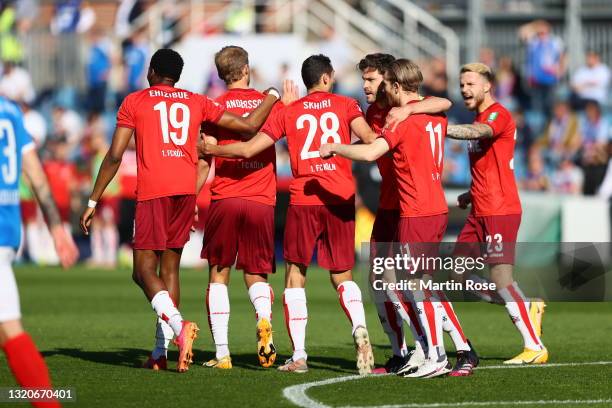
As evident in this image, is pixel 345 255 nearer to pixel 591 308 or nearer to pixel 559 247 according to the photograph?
pixel 591 308

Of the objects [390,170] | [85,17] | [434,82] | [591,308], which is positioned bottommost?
[591,308]

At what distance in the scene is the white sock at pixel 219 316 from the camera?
1056 cm

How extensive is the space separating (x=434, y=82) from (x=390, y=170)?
15.2 m

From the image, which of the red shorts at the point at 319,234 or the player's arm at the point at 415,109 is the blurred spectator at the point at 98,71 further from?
the player's arm at the point at 415,109

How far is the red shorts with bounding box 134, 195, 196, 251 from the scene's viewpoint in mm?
10305

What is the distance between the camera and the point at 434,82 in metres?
25.4

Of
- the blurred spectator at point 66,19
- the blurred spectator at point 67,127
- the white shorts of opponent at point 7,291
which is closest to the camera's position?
the white shorts of opponent at point 7,291

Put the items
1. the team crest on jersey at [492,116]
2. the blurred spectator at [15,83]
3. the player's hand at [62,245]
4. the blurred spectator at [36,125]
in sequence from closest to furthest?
the player's hand at [62,245] → the team crest on jersey at [492,116] → the blurred spectator at [36,125] → the blurred spectator at [15,83]

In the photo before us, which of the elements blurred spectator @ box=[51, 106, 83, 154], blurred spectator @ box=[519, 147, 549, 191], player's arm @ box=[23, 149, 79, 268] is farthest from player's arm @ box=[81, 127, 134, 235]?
Answer: blurred spectator @ box=[51, 106, 83, 154]

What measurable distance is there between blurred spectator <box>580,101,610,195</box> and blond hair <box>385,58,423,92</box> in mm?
13812

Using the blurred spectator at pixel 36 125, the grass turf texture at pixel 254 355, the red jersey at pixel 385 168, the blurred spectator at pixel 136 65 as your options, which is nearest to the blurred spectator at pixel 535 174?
the grass turf texture at pixel 254 355

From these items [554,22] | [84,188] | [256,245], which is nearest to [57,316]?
[256,245]

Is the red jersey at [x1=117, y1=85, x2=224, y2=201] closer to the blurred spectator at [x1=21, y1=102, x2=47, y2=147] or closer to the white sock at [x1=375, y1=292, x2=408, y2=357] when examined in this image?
the white sock at [x1=375, y1=292, x2=408, y2=357]

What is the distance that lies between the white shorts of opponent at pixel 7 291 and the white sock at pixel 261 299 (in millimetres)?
3250
